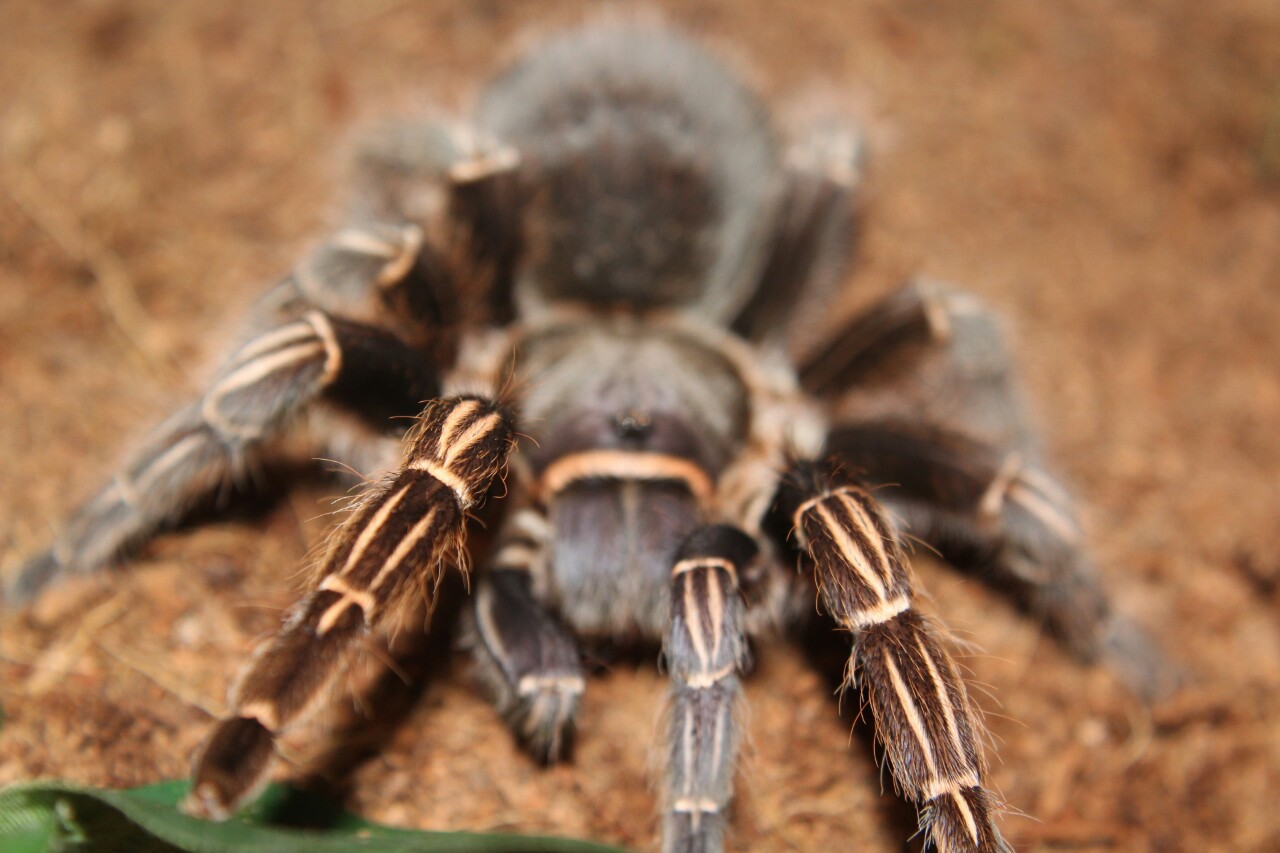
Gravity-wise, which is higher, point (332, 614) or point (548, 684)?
point (332, 614)

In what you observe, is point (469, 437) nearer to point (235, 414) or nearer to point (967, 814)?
point (235, 414)

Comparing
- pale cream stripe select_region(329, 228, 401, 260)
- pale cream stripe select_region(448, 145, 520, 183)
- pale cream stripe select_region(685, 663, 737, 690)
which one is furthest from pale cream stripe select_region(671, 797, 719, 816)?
pale cream stripe select_region(448, 145, 520, 183)

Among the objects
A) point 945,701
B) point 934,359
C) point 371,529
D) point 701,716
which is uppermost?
point 934,359

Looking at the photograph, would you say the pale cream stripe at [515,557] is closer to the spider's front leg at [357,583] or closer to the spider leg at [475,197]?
the spider's front leg at [357,583]

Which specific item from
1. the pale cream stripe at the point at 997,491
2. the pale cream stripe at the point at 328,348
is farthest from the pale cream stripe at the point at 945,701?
the pale cream stripe at the point at 328,348

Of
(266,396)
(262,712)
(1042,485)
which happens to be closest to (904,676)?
(1042,485)

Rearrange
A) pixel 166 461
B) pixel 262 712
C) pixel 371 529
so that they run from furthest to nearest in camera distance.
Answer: pixel 166 461, pixel 371 529, pixel 262 712
